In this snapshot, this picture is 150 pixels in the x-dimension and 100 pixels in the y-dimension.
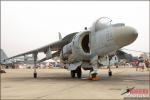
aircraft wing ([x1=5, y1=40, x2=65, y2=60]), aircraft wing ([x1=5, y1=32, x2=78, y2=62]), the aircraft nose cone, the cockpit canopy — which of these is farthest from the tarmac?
aircraft wing ([x1=5, y1=40, x2=65, y2=60])

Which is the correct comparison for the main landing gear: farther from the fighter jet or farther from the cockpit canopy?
the cockpit canopy

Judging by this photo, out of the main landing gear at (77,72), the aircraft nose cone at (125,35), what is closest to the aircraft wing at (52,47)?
the main landing gear at (77,72)

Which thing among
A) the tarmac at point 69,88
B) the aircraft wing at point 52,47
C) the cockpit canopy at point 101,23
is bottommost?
the tarmac at point 69,88

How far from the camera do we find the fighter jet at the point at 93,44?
15.6 meters

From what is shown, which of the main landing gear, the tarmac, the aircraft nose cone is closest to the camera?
the tarmac

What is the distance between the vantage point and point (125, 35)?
1518 centimetres

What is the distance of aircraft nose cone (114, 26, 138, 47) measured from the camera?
49.1 feet

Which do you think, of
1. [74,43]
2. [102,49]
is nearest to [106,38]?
[102,49]

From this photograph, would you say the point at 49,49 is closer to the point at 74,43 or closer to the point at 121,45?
the point at 74,43

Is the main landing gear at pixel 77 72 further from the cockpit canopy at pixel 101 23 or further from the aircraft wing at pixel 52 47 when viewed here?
the cockpit canopy at pixel 101 23

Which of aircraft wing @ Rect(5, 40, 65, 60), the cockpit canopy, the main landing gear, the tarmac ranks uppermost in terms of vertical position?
the cockpit canopy

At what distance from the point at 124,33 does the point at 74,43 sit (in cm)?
509

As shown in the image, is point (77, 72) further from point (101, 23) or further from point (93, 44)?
point (101, 23)

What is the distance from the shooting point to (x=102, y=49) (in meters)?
17.3
